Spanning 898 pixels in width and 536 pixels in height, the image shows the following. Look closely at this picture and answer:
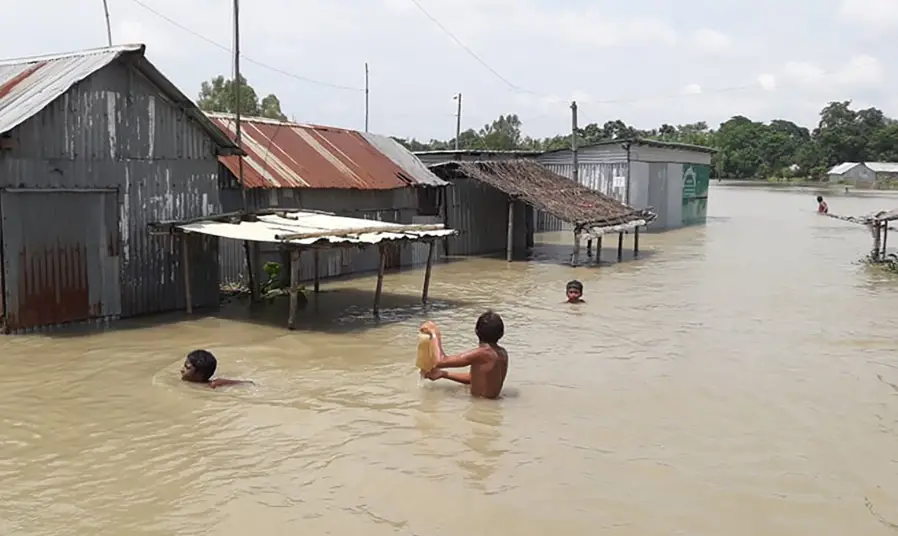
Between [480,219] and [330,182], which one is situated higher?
[330,182]

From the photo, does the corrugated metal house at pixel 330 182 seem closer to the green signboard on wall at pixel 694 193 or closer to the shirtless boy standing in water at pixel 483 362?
the shirtless boy standing in water at pixel 483 362

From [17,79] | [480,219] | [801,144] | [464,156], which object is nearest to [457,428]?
[17,79]

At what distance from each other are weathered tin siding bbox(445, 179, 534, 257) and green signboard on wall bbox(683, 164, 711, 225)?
13.3 metres

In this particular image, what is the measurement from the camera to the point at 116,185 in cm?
1311

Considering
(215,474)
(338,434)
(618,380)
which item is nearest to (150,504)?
(215,474)

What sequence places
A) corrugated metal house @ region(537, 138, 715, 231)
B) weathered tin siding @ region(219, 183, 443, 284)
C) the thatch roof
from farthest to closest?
corrugated metal house @ region(537, 138, 715, 231), the thatch roof, weathered tin siding @ region(219, 183, 443, 284)

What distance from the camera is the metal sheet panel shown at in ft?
38.7

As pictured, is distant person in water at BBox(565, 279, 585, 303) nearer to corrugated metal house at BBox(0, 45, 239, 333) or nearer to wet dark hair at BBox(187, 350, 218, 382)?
corrugated metal house at BBox(0, 45, 239, 333)

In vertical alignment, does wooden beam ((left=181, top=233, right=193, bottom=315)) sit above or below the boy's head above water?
above

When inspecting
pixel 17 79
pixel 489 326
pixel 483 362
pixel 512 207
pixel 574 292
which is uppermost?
pixel 17 79

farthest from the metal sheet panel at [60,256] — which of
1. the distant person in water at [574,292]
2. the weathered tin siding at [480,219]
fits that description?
the weathered tin siding at [480,219]

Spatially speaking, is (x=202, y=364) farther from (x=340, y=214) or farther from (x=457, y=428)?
(x=340, y=214)

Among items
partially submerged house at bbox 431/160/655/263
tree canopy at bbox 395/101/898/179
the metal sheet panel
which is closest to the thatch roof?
partially submerged house at bbox 431/160/655/263

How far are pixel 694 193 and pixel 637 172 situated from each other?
7169 mm
